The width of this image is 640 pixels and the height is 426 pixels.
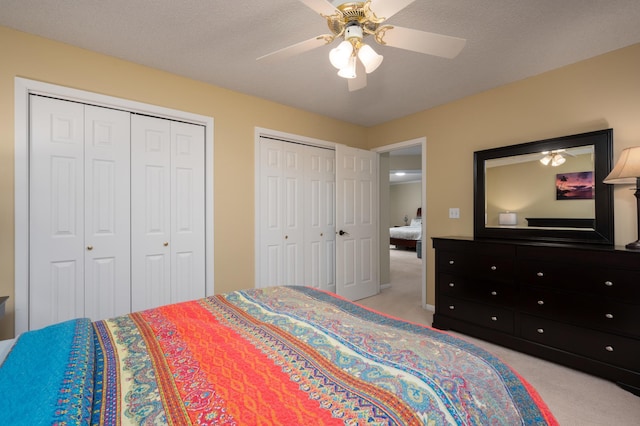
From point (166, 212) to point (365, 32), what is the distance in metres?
2.27

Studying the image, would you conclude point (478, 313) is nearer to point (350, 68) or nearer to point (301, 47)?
point (350, 68)

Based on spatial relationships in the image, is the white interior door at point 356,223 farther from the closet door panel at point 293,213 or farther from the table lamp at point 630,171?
the table lamp at point 630,171

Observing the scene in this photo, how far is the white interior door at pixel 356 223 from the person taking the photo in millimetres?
3887

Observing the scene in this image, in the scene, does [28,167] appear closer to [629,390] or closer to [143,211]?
[143,211]

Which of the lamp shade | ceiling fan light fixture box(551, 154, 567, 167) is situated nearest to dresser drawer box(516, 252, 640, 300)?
the lamp shade

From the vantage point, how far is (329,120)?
3994mm

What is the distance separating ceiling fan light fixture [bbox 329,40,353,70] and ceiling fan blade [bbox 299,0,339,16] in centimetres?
16

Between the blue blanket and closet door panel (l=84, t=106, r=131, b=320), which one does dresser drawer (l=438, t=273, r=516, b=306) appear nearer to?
the blue blanket

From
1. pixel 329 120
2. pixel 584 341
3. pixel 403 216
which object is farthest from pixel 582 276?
pixel 403 216

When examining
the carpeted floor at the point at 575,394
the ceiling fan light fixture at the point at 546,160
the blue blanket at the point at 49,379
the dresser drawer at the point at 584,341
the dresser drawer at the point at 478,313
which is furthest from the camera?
the ceiling fan light fixture at the point at 546,160

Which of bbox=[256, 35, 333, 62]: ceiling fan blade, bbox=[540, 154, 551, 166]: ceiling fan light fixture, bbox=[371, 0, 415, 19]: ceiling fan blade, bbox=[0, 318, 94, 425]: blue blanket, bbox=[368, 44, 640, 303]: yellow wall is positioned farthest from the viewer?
bbox=[540, 154, 551, 166]: ceiling fan light fixture

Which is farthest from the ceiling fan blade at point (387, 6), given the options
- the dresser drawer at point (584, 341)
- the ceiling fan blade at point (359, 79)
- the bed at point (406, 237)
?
the bed at point (406, 237)

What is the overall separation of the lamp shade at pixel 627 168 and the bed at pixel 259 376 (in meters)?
1.97

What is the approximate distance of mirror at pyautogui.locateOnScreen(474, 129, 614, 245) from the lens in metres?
2.40
